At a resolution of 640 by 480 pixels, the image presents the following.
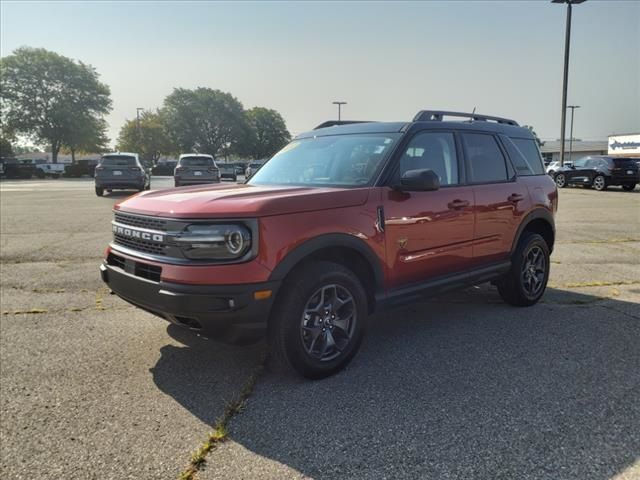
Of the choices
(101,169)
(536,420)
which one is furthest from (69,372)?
(101,169)

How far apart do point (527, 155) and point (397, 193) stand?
93.8 inches

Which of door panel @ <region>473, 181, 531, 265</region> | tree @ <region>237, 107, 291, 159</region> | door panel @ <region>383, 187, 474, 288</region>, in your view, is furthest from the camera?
tree @ <region>237, 107, 291, 159</region>

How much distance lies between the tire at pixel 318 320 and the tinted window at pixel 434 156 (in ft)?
3.60

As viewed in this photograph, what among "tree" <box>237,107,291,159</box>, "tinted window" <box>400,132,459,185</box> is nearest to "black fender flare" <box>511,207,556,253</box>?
"tinted window" <box>400,132,459,185</box>

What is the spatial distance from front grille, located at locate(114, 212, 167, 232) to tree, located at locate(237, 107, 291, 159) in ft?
294

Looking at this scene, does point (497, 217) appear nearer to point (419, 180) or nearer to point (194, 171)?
point (419, 180)

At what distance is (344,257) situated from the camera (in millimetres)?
3752

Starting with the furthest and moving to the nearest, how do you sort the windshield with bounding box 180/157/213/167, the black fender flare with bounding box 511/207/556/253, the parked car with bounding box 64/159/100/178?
the parked car with bounding box 64/159/100/178 < the windshield with bounding box 180/157/213/167 < the black fender flare with bounding box 511/207/556/253

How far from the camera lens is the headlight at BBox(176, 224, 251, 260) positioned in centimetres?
308

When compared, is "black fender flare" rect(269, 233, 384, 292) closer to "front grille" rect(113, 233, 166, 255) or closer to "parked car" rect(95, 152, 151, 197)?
"front grille" rect(113, 233, 166, 255)

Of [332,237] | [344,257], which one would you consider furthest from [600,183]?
[332,237]

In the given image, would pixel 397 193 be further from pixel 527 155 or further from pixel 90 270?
pixel 90 270

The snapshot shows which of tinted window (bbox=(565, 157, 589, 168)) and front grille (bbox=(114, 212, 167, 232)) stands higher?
tinted window (bbox=(565, 157, 589, 168))

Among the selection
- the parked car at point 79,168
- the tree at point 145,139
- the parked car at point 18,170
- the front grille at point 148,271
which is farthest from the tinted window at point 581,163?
the tree at point 145,139
